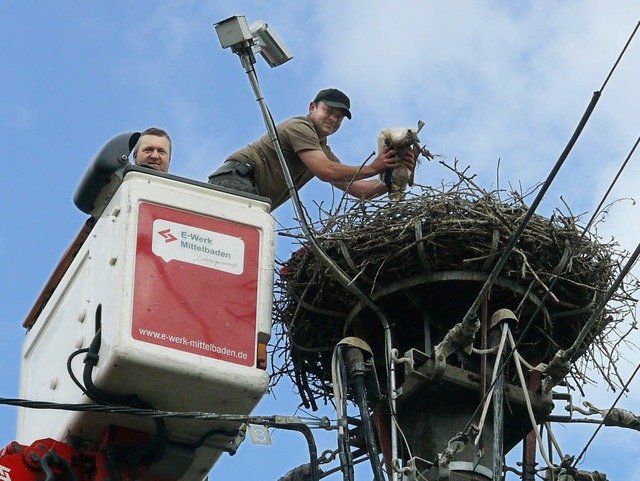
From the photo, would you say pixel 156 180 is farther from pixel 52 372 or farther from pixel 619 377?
pixel 619 377

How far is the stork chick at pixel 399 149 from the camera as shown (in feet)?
30.8

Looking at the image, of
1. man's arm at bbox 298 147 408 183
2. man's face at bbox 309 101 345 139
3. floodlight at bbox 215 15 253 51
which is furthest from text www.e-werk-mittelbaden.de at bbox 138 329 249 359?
man's face at bbox 309 101 345 139

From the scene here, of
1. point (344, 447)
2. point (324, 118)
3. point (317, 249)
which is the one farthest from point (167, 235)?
point (324, 118)

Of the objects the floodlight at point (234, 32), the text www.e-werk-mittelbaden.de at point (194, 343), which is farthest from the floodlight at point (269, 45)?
the text www.e-werk-mittelbaden.de at point (194, 343)

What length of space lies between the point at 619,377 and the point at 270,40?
2.74m

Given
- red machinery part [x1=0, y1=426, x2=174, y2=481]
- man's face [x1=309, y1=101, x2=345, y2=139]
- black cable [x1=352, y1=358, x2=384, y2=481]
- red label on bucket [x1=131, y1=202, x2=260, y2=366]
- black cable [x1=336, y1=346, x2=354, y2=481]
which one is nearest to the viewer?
red machinery part [x1=0, y1=426, x2=174, y2=481]

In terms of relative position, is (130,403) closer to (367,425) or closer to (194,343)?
(194,343)

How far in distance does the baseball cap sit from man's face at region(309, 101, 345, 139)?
1.0 inches

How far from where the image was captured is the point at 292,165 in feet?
32.2

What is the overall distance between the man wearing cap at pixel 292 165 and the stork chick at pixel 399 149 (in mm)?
44

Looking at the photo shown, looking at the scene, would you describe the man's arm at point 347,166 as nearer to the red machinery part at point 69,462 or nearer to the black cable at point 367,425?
the black cable at point 367,425

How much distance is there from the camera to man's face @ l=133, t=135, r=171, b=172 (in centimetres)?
808

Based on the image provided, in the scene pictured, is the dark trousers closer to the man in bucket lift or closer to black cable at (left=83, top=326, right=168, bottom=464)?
the man in bucket lift

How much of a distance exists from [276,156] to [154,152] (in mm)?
1643
